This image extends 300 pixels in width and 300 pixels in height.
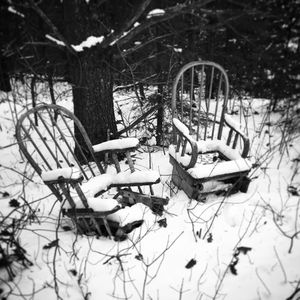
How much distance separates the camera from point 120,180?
255 cm

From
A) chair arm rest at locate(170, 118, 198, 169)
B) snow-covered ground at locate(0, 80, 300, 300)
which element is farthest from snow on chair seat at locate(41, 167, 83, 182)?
chair arm rest at locate(170, 118, 198, 169)

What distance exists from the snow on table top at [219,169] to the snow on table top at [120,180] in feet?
1.38

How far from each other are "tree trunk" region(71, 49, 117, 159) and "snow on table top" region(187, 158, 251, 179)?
149cm

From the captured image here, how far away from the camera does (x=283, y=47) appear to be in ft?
22.1

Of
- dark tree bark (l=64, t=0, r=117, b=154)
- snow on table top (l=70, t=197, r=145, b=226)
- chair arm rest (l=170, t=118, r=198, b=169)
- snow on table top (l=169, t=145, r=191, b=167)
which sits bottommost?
snow on table top (l=70, t=197, r=145, b=226)

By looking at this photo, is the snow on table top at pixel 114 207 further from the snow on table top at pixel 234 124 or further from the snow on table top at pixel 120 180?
the snow on table top at pixel 234 124

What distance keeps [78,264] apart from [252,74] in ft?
25.8

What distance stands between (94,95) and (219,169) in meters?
2.01

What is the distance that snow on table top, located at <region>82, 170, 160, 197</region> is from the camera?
7.79 ft

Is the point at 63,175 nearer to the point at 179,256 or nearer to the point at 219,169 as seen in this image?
the point at 179,256

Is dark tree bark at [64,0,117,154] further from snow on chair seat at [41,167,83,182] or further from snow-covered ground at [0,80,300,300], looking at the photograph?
snow on chair seat at [41,167,83,182]

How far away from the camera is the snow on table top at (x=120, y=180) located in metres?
2.37

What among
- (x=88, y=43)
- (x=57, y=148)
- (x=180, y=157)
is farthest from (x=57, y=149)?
(x=180, y=157)

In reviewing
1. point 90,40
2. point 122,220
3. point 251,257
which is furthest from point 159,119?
point 251,257
